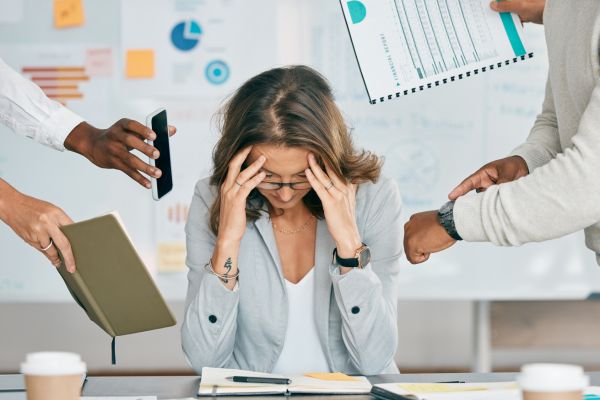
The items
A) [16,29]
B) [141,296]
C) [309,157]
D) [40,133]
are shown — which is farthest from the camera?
[16,29]

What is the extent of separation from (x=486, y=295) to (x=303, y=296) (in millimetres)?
1588

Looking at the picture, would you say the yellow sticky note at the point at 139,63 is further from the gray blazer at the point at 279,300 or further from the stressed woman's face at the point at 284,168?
the stressed woman's face at the point at 284,168

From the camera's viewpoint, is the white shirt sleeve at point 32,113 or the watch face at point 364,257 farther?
the white shirt sleeve at point 32,113

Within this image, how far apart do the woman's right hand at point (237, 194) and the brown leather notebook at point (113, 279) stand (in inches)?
13.2

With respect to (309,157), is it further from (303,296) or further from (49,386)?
(49,386)

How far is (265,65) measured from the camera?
131 inches

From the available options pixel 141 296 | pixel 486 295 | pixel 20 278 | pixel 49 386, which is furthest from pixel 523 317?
pixel 49 386

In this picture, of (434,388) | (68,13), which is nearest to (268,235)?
(434,388)

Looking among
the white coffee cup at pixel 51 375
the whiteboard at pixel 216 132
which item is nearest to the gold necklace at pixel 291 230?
the white coffee cup at pixel 51 375

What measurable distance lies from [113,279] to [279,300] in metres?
0.51

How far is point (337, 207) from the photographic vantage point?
6.32 ft

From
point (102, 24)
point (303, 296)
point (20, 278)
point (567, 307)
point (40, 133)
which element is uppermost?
point (102, 24)

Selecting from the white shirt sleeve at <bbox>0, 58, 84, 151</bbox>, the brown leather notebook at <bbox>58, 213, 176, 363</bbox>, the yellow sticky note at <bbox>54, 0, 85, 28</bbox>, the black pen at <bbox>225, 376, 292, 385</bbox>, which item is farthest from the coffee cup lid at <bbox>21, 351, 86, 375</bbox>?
the yellow sticky note at <bbox>54, 0, 85, 28</bbox>

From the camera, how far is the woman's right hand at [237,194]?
1918 millimetres
